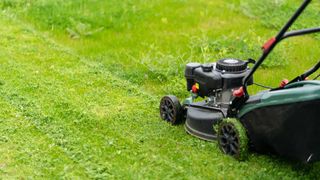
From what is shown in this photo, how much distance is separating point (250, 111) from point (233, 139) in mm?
287

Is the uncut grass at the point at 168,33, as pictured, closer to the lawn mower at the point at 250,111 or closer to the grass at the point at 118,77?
the grass at the point at 118,77

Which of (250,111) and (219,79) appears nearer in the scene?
(250,111)

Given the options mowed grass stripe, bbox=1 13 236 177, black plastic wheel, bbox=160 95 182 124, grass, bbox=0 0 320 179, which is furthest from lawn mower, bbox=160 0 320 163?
mowed grass stripe, bbox=1 13 236 177

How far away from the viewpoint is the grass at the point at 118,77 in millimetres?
5020

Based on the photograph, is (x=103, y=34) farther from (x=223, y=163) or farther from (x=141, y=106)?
(x=223, y=163)

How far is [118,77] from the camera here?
7148 millimetres

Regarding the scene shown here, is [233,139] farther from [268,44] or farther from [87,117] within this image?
[87,117]

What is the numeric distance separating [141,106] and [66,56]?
6.01ft

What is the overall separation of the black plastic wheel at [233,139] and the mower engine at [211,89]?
18 centimetres

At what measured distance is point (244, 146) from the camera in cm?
493

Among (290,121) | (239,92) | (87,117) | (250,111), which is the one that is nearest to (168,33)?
(87,117)

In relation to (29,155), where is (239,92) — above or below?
above

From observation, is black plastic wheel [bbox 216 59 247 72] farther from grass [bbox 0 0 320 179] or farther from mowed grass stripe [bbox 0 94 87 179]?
mowed grass stripe [bbox 0 94 87 179]

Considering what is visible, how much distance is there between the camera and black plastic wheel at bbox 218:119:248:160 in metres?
4.90
